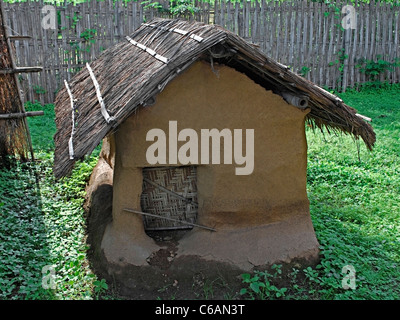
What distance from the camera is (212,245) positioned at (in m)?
5.56

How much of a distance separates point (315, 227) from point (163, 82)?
111 inches

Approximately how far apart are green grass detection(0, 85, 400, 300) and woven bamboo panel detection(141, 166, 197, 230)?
0.94 meters

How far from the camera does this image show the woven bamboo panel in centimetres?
572

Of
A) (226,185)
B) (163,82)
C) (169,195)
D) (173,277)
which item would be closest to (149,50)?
(163,82)

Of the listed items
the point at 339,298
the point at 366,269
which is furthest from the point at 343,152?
the point at 339,298

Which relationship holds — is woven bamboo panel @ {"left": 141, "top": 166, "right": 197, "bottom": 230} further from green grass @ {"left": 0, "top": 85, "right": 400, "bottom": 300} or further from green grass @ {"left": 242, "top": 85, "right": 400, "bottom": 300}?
green grass @ {"left": 242, "top": 85, "right": 400, "bottom": 300}

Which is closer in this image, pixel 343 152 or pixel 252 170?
pixel 252 170

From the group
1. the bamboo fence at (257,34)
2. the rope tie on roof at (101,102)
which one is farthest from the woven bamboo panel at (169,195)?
the bamboo fence at (257,34)

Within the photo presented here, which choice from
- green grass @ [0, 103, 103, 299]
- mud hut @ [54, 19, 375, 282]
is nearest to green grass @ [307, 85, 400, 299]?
mud hut @ [54, 19, 375, 282]

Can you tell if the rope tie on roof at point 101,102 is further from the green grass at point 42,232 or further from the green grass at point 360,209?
the green grass at point 360,209

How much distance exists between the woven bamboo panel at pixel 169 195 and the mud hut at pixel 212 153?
11 mm

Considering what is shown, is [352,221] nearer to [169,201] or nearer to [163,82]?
[169,201]
